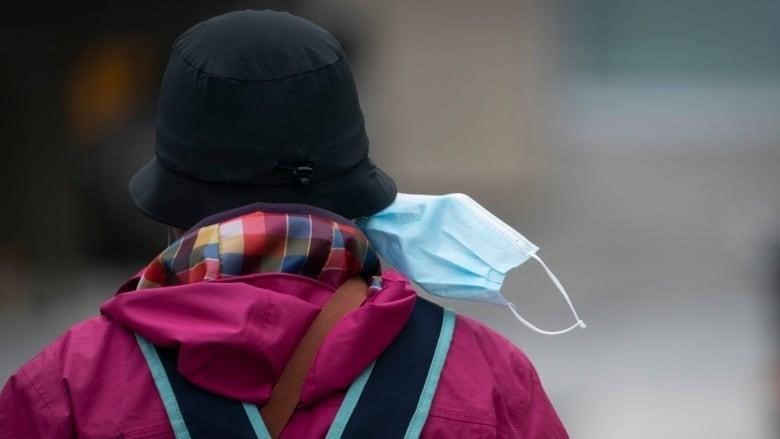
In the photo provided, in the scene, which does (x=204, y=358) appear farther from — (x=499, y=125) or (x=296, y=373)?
(x=499, y=125)

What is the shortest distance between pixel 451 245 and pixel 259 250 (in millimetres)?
308

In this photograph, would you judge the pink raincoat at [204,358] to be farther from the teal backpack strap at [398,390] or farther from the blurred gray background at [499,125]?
the blurred gray background at [499,125]

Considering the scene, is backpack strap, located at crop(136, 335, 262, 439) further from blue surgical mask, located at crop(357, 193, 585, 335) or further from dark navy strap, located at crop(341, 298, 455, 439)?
blue surgical mask, located at crop(357, 193, 585, 335)

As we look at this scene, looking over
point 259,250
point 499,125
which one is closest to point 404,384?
point 259,250

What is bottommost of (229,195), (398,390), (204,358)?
(398,390)

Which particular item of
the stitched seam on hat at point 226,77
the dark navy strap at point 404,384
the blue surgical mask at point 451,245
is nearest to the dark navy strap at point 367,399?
the dark navy strap at point 404,384

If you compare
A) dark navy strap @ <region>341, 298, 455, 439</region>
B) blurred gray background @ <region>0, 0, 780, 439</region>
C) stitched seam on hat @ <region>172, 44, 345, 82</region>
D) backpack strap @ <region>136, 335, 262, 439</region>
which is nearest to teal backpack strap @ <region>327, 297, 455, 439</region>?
dark navy strap @ <region>341, 298, 455, 439</region>

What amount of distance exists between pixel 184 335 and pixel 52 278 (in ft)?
23.0

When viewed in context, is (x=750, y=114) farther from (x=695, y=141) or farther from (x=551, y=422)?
(x=551, y=422)

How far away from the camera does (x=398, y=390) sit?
1503 mm

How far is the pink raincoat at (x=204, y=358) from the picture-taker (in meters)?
1.43

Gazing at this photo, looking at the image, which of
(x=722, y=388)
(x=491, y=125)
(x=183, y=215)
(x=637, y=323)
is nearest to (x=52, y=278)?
(x=491, y=125)

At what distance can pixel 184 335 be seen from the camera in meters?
1.42

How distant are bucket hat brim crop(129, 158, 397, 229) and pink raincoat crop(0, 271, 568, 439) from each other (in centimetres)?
13
